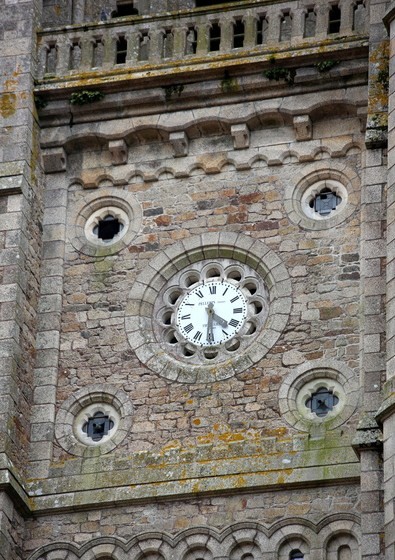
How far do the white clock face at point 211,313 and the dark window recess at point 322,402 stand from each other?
1298mm

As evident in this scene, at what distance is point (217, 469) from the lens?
28.0 meters

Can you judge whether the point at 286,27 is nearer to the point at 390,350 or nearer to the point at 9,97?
the point at 9,97

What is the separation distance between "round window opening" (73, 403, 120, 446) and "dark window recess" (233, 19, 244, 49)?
4710 mm

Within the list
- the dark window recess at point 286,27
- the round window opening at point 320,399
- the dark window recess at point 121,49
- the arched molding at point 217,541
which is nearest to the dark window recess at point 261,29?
the dark window recess at point 286,27

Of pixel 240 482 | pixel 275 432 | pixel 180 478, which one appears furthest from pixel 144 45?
pixel 240 482

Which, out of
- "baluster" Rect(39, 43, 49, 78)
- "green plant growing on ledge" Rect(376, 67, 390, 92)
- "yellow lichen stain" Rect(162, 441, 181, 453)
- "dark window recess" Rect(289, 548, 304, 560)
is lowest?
"dark window recess" Rect(289, 548, 304, 560)

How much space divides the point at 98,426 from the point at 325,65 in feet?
16.2

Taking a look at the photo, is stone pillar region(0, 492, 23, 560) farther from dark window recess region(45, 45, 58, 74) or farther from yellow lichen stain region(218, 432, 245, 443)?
dark window recess region(45, 45, 58, 74)

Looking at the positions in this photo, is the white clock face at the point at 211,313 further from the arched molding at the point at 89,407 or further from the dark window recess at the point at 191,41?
the dark window recess at the point at 191,41

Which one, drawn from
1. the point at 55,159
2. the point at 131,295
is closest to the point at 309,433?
the point at 131,295

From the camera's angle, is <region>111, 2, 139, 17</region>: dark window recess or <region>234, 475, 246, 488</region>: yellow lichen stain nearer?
<region>234, 475, 246, 488</region>: yellow lichen stain

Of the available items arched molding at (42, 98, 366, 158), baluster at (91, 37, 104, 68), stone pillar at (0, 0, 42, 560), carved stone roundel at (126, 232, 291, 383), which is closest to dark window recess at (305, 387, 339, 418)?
carved stone roundel at (126, 232, 291, 383)

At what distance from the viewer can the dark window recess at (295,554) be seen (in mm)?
27391

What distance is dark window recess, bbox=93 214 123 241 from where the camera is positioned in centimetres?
3011
